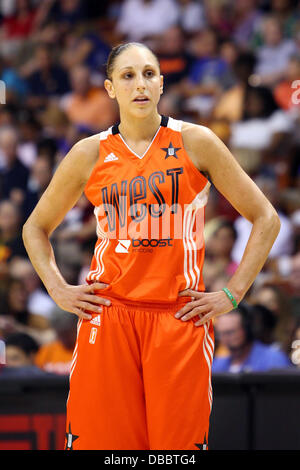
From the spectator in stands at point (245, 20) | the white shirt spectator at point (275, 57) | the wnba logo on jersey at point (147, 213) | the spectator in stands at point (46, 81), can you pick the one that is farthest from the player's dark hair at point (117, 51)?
the spectator in stands at point (46, 81)

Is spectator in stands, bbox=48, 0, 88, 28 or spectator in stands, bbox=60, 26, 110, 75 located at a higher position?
spectator in stands, bbox=48, 0, 88, 28

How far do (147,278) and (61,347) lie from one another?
2.95 meters

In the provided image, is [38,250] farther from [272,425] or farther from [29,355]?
[29,355]

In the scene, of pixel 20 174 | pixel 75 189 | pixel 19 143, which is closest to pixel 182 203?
pixel 75 189

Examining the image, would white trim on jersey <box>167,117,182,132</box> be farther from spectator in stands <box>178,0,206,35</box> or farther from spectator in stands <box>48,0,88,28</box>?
spectator in stands <box>48,0,88,28</box>

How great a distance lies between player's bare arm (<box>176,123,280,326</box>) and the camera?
10.6ft

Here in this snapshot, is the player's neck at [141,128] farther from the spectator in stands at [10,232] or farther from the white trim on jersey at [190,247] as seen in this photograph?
the spectator in stands at [10,232]

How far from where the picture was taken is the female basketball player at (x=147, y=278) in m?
3.12

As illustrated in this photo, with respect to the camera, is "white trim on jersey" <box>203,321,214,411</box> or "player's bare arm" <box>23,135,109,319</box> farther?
"player's bare arm" <box>23,135,109,319</box>

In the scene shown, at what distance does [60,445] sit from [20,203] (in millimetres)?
3587

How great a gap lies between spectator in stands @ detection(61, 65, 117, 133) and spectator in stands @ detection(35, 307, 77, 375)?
9.73 ft

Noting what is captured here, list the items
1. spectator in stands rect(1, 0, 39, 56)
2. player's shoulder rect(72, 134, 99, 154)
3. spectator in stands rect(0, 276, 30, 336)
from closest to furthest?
player's shoulder rect(72, 134, 99, 154) → spectator in stands rect(0, 276, 30, 336) → spectator in stands rect(1, 0, 39, 56)

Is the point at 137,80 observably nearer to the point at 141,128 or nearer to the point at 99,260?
the point at 141,128

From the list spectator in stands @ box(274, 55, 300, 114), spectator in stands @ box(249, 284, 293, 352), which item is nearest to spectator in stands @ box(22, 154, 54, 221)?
spectator in stands @ box(274, 55, 300, 114)
